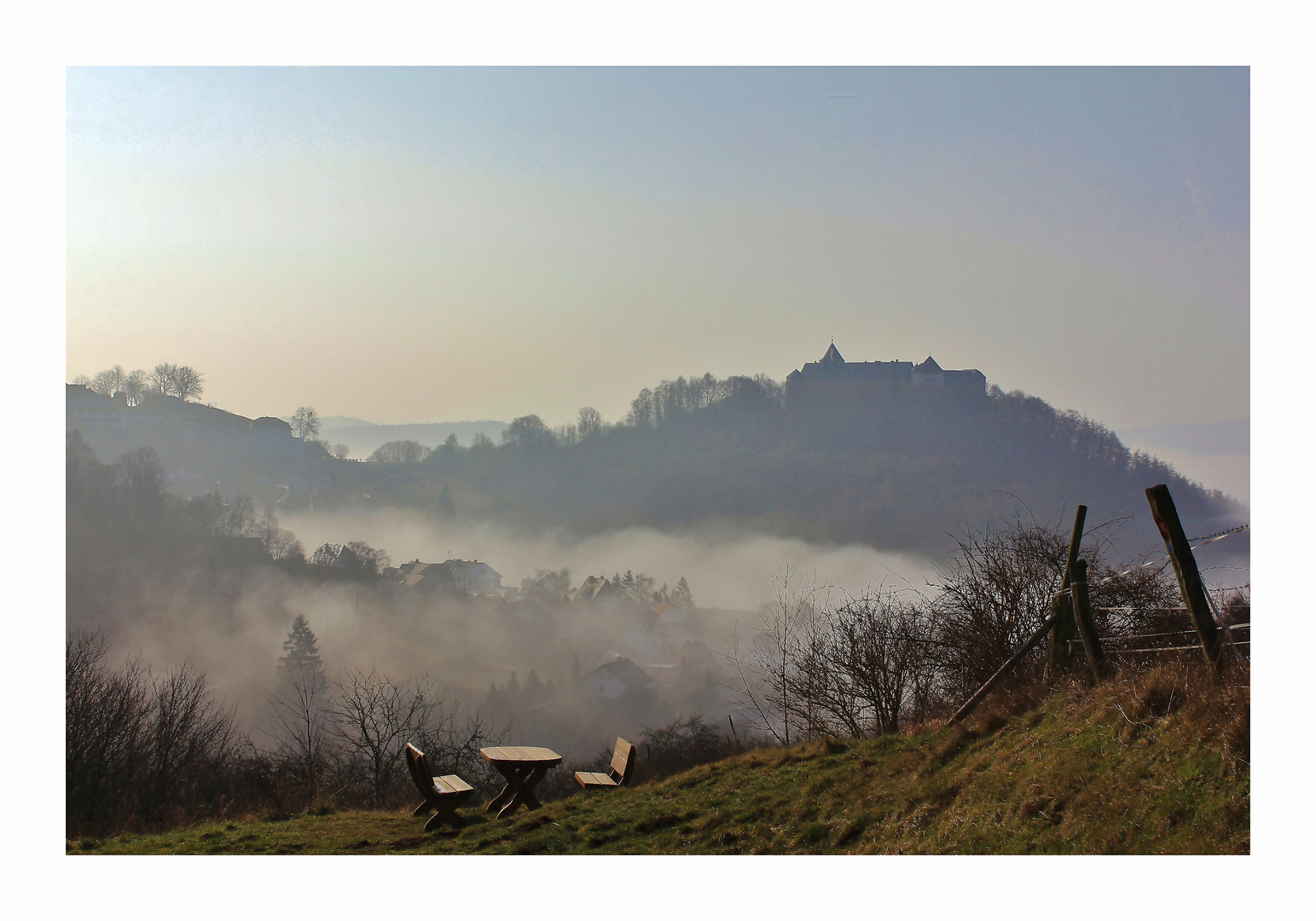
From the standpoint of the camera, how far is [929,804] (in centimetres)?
539

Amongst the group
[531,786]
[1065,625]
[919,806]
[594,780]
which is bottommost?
[594,780]

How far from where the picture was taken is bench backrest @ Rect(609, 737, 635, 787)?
7.97 m

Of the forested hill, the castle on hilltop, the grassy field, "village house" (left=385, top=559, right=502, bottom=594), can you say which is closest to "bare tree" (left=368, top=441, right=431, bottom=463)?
the forested hill

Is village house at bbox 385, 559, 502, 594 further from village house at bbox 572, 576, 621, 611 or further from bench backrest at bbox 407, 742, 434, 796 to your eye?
bench backrest at bbox 407, 742, 434, 796

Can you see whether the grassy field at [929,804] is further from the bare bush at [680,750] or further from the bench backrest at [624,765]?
the bare bush at [680,750]

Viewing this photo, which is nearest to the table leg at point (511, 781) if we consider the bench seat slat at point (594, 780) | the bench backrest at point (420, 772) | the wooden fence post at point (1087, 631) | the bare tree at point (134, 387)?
the bench backrest at point (420, 772)

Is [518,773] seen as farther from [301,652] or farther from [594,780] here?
[301,652]

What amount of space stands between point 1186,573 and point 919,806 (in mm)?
2241

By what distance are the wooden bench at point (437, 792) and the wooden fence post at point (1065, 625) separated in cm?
488

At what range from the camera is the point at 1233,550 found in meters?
9.25

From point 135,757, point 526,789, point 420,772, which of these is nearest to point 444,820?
point 420,772

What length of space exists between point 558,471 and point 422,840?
2093 inches

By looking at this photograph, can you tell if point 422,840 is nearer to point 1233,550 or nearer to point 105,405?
point 1233,550

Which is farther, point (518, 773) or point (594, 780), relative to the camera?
point (594, 780)
